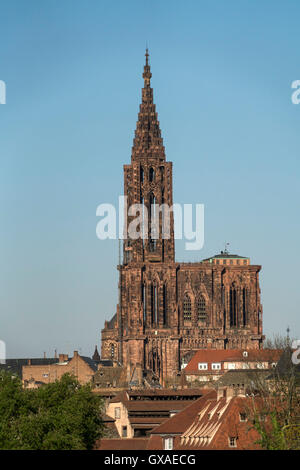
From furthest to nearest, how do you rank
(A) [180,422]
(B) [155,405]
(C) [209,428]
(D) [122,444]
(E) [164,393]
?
1. (E) [164,393]
2. (B) [155,405]
3. (D) [122,444]
4. (A) [180,422]
5. (C) [209,428]

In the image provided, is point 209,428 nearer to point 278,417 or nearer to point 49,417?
point 278,417

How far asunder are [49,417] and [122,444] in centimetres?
1648

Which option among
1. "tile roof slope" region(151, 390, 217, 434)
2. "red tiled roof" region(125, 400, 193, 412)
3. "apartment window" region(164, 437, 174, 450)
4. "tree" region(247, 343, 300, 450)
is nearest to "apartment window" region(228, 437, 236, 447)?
"tree" region(247, 343, 300, 450)

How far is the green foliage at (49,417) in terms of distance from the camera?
12175 cm

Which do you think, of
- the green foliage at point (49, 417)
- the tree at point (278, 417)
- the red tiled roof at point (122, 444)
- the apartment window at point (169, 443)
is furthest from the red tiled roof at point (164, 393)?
the apartment window at point (169, 443)

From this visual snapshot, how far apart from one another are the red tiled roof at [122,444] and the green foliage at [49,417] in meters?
2.15

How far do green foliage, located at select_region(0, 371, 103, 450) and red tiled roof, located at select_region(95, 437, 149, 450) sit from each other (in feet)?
7.06

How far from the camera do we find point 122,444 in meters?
142

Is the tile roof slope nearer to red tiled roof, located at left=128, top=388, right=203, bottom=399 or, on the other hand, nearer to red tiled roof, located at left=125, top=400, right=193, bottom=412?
red tiled roof, located at left=125, top=400, right=193, bottom=412

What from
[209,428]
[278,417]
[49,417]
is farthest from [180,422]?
[278,417]

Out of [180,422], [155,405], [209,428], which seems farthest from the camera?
[155,405]

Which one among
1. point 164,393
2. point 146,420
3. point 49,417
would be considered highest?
point 164,393

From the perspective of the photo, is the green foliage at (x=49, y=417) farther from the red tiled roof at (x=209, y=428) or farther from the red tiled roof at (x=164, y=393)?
the red tiled roof at (x=164, y=393)
